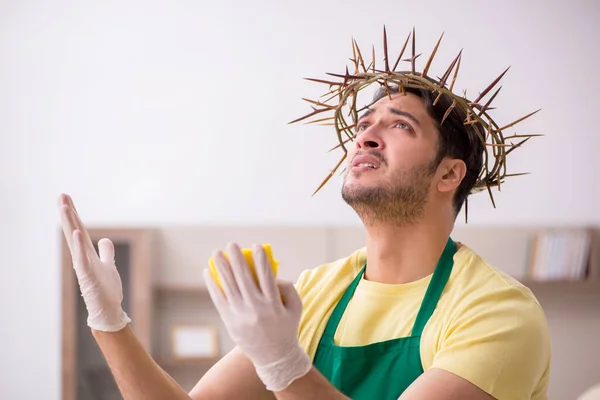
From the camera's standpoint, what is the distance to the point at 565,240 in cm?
411

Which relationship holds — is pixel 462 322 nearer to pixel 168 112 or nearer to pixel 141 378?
pixel 141 378

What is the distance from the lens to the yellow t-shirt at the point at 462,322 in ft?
4.65

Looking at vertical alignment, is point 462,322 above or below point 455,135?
below

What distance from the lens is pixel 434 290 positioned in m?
1.62

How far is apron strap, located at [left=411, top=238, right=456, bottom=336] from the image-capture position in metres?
1.58

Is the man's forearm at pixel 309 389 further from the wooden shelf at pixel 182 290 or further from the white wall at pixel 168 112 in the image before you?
the white wall at pixel 168 112

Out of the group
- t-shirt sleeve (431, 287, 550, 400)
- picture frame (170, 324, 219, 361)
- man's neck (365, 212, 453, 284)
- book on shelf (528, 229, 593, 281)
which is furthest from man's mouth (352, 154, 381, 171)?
book on shelf (528, 229, 593, 281)

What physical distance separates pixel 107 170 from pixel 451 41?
2.06 meters

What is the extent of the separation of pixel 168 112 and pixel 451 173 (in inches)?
111

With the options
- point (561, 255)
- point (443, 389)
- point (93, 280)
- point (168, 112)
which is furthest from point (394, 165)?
point (168, 112)

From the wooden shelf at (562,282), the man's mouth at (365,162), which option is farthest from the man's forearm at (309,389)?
the wooden shelf at (562,282)

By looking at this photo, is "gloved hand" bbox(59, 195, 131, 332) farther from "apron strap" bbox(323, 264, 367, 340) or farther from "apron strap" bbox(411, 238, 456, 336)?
"apron strap" bbox(411, 238, 456, 336)

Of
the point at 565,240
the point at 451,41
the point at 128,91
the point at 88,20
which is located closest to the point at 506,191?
the point at 565,240

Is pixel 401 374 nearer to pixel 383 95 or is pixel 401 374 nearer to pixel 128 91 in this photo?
pixel 383 95
